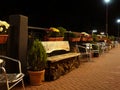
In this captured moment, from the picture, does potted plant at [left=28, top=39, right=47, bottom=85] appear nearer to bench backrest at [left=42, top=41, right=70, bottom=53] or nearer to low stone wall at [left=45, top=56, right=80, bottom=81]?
low stone wall at [left=45, top=56, right=80, bottom=81]

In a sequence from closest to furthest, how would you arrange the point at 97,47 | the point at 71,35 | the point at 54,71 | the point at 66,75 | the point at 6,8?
1. the point at 54,71
2. the point at 66,75
3. the point at 71,35
4. the point at 97,47
5. the point at 6,8

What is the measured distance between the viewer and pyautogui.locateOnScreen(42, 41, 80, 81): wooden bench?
6.70 meters

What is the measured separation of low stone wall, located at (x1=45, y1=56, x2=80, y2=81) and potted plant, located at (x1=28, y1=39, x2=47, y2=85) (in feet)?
1.70

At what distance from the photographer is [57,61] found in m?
7.18

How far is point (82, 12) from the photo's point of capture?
159 ft

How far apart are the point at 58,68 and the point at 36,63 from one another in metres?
1.28

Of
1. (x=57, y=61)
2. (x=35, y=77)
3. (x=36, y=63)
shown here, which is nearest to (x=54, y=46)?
(x=57, y=61)

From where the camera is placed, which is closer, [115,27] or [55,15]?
[55,15]

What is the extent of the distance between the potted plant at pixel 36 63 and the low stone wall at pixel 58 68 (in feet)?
1.70

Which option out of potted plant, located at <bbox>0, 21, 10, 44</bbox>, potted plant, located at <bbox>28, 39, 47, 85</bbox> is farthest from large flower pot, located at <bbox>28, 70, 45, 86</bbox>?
potted plant, located at <bbox>0, 21, 10, 44</bbox>

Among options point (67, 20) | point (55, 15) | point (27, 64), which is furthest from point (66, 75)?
point (67, 20)

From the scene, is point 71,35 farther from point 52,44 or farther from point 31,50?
point 31,50

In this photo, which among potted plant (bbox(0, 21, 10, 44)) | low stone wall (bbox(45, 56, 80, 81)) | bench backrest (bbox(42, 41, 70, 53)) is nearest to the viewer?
potted plant (bbox(0, 21, 10, 44))

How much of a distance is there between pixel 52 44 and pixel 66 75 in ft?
3.27
